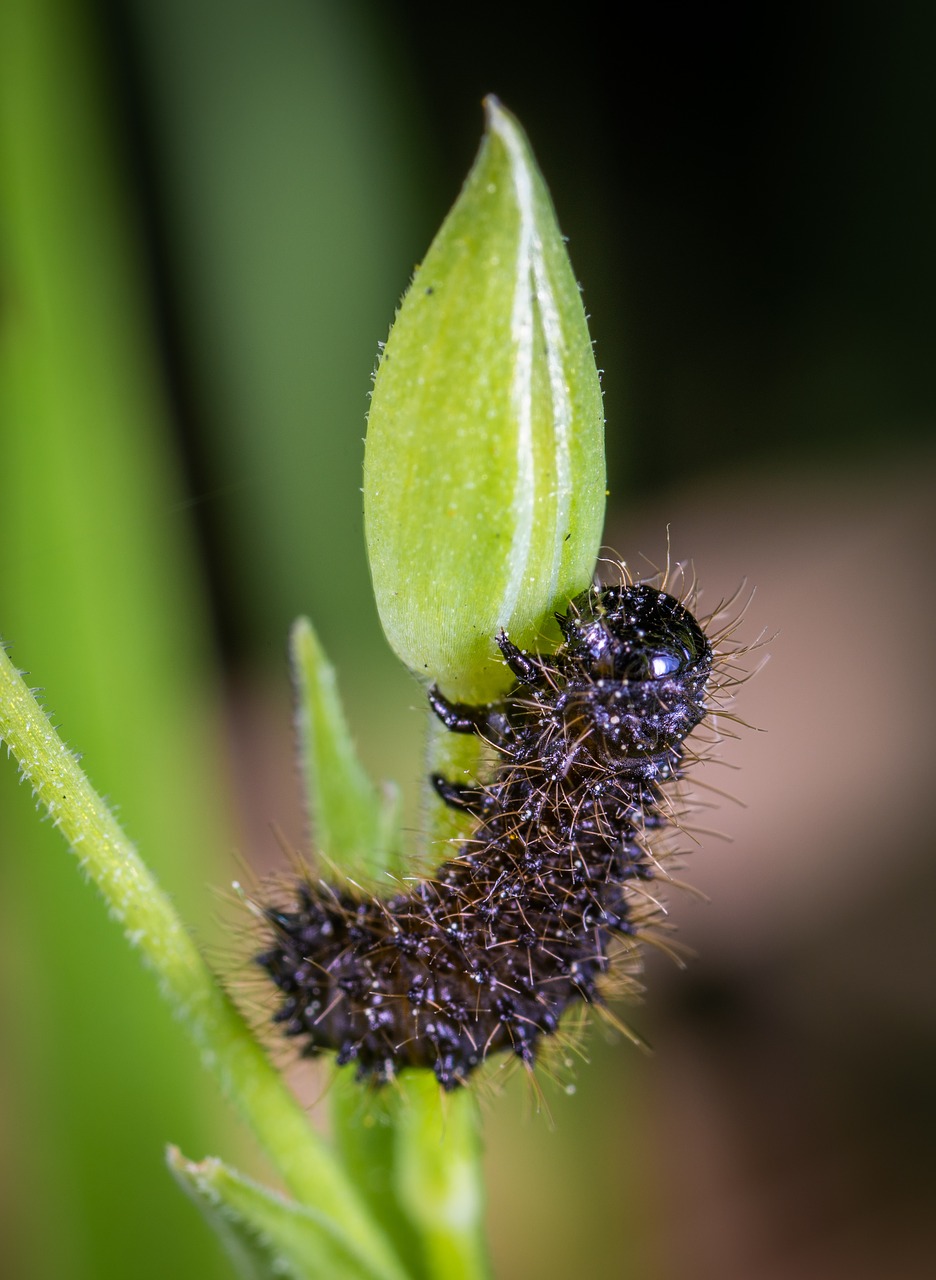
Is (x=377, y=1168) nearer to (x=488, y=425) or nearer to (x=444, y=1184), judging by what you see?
(x=444, y=1184)

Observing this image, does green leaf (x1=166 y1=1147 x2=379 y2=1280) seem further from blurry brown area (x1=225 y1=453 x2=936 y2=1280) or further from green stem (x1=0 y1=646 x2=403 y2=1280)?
blurry brown area (x1=225 y1=453 x2=936 y2=1280)

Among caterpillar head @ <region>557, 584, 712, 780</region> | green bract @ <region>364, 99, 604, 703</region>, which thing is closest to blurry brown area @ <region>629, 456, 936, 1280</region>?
caterpillar head @ <region>557, 584, 712, 780</region>

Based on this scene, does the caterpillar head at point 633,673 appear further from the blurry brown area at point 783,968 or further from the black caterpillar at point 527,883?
the blurry brown area at point 783,968

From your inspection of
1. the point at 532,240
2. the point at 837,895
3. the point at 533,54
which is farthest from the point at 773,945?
the point at 532,240

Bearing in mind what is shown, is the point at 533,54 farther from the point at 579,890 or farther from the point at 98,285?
the point at 579,890

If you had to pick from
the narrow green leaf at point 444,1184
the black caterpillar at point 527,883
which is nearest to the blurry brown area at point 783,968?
the narrow green leaf at point 444,1184

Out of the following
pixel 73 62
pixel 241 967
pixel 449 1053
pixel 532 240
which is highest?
pixel 73 62
